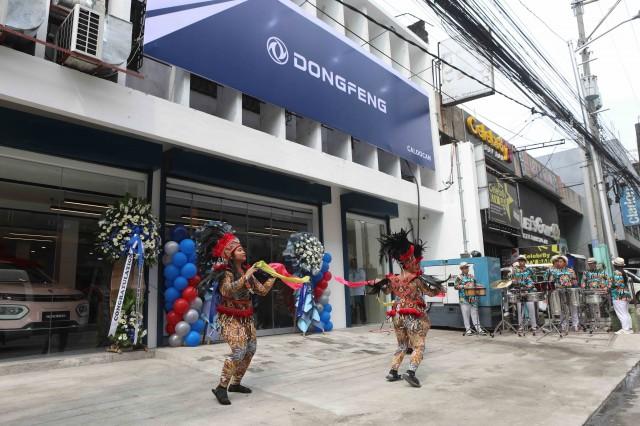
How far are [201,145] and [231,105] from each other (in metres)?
1.50

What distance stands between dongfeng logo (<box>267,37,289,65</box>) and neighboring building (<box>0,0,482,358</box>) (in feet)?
0.11

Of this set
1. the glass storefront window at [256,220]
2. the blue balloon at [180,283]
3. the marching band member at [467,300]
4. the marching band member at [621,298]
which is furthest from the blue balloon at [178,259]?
the marching band member at [621,298]

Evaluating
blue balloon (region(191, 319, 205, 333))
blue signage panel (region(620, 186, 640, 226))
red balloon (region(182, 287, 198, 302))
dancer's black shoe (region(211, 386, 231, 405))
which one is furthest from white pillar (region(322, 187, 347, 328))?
blue signage panel (region(620, 186, 640, 226))

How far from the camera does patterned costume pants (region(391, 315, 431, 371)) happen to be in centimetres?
575

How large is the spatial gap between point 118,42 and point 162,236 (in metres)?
3.59

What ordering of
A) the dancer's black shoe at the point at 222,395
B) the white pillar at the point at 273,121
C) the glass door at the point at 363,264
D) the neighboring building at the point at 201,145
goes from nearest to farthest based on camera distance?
the dancer's black shoe at the point at 222,395, the neighboring building at the point at 201,145, the white pillar at the point at 273,121, the glass door at the point at 363,264

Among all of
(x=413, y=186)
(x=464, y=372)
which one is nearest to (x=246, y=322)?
(x=464, y=372)

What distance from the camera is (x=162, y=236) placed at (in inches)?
338

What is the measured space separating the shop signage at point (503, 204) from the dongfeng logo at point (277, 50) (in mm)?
10529

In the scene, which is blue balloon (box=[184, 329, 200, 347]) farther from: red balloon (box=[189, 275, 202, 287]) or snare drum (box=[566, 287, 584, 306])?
snare drum (box=[566, 287, 584, 306])

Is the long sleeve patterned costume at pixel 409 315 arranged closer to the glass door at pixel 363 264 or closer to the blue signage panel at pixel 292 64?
the blue signage panel at pixel 292 64

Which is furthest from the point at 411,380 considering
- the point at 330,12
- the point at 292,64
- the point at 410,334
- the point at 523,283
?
the point at 330,12

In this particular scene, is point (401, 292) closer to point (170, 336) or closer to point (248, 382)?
point (248, 382)

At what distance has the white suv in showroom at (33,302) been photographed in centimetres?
679
